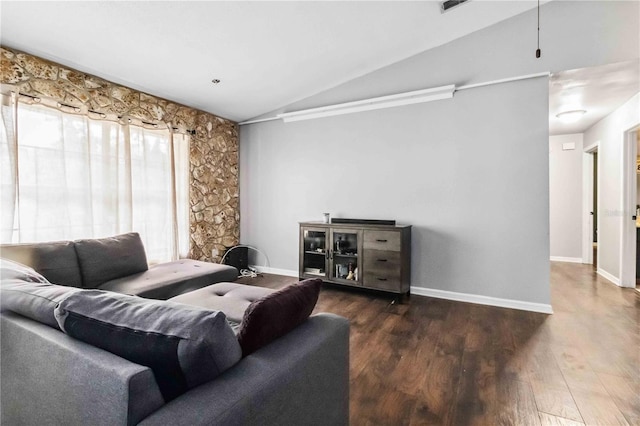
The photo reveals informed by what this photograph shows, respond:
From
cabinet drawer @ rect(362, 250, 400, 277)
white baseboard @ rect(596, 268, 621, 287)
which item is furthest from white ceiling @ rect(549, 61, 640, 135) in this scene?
cabinet drawer @ rect(362, 250, 400, 277)

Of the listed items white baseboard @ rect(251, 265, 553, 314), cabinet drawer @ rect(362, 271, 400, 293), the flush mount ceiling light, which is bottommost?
white baseboard @ rect(251, 265, 553, 314)

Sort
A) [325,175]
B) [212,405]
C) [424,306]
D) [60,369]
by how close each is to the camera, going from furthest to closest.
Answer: [325,175], [424,306], [60,369], [212,405]

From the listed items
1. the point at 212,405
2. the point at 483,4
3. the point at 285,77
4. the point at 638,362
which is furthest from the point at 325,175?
the point at 212,405

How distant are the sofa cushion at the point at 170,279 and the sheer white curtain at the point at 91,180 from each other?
84 cm

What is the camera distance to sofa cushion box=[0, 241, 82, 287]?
7.63ft

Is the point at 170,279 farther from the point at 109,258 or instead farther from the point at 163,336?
the point at 163,336

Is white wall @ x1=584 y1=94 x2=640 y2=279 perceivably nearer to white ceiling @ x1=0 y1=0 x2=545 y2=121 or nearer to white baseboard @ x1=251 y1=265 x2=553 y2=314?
white baseboard @ x1=251 y1=265 x2=553 y2=314

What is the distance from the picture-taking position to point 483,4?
3.06m

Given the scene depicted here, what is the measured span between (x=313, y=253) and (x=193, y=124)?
2.47 meters

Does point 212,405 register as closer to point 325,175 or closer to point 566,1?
point 325,175

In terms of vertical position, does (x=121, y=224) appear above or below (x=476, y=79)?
below

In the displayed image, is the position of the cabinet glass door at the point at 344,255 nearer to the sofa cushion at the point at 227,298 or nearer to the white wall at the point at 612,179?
the sofa cushion at the point at 227,298

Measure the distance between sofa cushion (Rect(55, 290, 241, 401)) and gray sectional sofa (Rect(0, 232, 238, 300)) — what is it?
5.22ft

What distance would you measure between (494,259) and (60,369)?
3660mm
